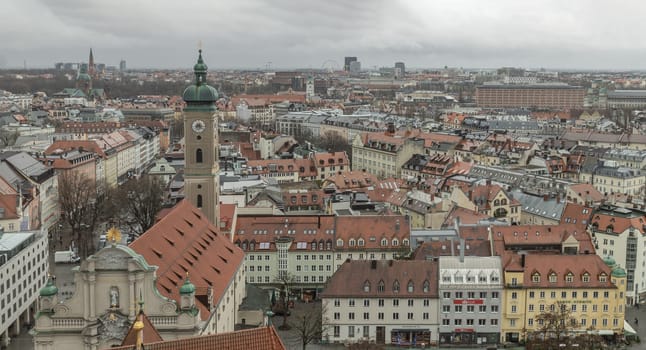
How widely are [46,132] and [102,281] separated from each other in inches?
5469

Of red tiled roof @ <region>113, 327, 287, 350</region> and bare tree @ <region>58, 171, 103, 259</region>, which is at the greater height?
red tiled roof @ <region>113, 327, 287, 350</region>

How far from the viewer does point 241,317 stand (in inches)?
2559

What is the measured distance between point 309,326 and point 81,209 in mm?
47009

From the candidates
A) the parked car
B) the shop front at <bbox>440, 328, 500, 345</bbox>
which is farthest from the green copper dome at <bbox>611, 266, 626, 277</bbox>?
the parked car

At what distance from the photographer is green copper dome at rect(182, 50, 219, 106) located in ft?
249

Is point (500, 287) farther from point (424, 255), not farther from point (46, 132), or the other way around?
point (46, 132)

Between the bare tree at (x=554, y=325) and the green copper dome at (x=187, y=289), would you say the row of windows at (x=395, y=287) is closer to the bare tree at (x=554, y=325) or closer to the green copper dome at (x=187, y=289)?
the bare tree at (x=554, y=325)

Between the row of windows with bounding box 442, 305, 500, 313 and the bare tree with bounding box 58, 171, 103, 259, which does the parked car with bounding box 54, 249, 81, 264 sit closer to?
the bare tree with bounding box 58, 171, 103, 259

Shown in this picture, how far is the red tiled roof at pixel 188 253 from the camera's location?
51781mm

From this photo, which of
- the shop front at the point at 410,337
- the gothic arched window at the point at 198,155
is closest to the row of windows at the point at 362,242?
the shop front at the point at 410,337

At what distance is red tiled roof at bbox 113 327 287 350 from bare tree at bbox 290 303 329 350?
2936cm

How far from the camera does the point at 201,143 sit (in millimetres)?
76375

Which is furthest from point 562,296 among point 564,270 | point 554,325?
point 554,325

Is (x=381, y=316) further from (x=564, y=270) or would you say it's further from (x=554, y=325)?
(x=564, y=270)
